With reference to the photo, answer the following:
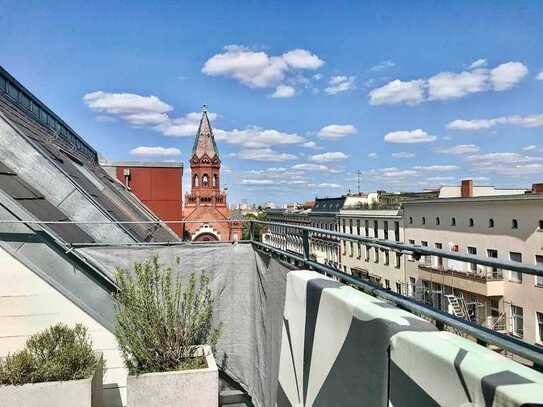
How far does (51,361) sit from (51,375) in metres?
0.12

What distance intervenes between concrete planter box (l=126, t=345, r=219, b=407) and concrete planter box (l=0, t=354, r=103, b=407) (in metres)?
0.35

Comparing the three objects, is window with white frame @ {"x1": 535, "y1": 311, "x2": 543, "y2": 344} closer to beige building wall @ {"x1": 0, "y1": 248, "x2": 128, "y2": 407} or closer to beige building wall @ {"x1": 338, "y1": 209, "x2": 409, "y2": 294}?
beige building wall @ {"x1": 0, "y1": 248, "x2": 128, "y2": 407}

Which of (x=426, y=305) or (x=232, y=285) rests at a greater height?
(x=426, y=305)

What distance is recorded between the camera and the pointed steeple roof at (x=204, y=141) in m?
47.0

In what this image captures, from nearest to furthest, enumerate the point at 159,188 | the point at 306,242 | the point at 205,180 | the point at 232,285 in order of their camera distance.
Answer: the point at 306,242, the point at 232,285, the point at 159,188, the point at 205,180

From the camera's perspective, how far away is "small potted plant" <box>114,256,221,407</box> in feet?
11.0

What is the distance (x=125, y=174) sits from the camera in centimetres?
1722

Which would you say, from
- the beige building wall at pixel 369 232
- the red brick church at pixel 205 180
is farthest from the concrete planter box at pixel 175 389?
the red brick church at pixel 205 180

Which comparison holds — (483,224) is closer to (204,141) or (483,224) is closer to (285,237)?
(285,237)

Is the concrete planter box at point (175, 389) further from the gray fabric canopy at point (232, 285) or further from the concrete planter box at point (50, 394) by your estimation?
the gray fabric canopy at point (232, 285)

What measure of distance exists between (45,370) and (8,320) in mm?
1156

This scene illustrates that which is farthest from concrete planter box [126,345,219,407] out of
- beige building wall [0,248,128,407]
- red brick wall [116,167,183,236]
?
red brick wall [116,167,183,236]

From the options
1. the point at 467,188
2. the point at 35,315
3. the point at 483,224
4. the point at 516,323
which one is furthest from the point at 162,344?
the point at 467,188

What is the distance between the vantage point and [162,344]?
366cm
